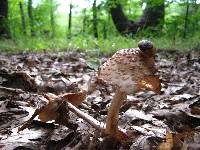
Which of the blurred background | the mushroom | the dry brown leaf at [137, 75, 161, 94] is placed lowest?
the blurred background

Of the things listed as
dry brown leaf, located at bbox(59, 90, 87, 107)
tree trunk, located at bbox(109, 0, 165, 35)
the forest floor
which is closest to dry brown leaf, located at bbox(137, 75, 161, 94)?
the forest floor

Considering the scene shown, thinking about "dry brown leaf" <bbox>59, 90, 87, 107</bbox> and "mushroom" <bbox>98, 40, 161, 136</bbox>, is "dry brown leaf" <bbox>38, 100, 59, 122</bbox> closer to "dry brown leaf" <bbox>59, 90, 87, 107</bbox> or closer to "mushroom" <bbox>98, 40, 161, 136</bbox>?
"dry brown leaf" <bbox>59, 90, 87, 107</bbox>

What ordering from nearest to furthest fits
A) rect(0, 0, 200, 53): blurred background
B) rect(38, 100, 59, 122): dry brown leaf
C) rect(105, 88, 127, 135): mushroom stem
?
rect(105, 88, 127, 135): mushroom stem < rect(38, 100, 59, 122): dry brown leaf < rect(0, 0, 200, 53): blurred background

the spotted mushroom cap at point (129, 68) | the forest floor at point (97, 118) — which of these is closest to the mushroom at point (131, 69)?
the spotted mushroom cap at point (129, 68)

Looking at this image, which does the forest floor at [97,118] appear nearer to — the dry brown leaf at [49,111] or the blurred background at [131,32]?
the dry brown leaf at [49,111]

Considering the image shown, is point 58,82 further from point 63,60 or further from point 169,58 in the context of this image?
point 169,58

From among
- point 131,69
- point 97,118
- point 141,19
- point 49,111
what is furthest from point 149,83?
point 141,19
